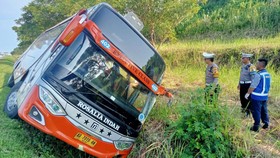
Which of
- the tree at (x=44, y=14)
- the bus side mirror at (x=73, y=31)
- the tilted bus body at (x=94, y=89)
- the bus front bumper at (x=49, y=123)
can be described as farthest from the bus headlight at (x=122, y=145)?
the tree at (x=44, y=14)

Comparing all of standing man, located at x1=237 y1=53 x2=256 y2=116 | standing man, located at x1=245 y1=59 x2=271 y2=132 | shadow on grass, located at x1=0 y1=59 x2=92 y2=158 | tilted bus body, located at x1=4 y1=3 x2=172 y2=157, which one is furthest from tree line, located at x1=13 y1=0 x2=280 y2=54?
shadow on grass, located at x1=0 y1=59 x2=92 y2=158

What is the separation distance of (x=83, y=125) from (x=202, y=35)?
12.8 m

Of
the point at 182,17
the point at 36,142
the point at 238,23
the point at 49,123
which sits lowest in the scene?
the point at 36,142

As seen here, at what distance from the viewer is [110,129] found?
4.35m

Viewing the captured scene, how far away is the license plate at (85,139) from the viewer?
4.17m

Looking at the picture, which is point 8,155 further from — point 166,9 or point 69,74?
point 166,9

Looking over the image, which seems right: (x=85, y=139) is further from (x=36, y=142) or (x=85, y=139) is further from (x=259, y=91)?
Answer: (x=259, y=91)

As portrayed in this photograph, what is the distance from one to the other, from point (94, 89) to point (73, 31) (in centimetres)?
91

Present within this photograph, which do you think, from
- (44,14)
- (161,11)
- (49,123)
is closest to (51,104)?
(49,123)

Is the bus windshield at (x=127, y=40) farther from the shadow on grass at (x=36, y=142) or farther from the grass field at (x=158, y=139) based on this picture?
the shadow on grass at (x=36, y=142)

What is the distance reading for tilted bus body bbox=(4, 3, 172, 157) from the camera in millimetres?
4082

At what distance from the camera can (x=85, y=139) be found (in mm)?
4215

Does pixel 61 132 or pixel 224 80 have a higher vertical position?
pixel 224 80

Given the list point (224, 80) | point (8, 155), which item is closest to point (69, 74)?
point (8, 155)
